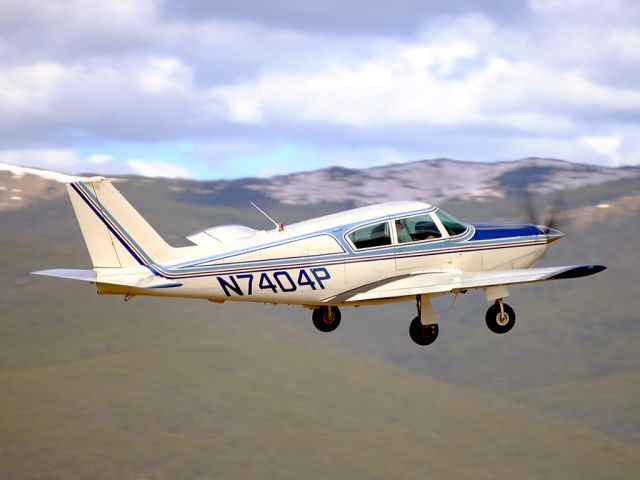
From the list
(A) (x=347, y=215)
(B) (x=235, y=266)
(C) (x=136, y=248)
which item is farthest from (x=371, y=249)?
(C) (x=136, y=248)

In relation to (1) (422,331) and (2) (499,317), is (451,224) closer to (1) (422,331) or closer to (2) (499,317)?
(2) (499,317)

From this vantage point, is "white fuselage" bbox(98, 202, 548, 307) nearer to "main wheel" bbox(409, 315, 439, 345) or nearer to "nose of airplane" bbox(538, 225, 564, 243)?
"main wheel" bbox(409, 315, 439, 345)

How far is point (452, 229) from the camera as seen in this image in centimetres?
2539

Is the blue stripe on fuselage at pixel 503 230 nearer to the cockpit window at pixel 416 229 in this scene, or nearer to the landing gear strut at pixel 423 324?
the cockpit window at pixel 416 229

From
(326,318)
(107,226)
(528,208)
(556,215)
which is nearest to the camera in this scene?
(107,226)

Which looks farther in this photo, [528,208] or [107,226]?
[528,208]

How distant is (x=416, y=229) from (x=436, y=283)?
5.55ft

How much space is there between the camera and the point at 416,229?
2489 cm

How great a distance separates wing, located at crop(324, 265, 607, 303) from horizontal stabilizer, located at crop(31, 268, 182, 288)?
415 cm

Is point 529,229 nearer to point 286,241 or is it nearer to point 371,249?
point 371,249

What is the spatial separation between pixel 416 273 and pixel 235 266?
4583mm

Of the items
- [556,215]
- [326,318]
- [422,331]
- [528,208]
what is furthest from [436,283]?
[556,215]

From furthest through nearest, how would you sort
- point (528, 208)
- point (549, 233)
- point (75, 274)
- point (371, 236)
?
point (528, 208) < point (549, 233) < point (371, 236) < point (75, 274)

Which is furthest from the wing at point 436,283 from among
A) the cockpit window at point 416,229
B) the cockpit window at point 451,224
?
the cockpit window at point 451,224
